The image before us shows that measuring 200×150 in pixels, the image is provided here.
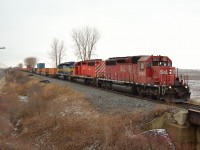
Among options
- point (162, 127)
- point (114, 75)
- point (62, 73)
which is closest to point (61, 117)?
point (162, 127)

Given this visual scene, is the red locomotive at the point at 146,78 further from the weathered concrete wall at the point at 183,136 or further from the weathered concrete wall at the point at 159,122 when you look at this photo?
the weathered concrete wall at the point at 183,136

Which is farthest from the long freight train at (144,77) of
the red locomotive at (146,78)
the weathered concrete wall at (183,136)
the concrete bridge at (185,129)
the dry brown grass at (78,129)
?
the weathered concrete wall at (183,136)

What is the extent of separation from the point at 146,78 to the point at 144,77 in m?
0.31

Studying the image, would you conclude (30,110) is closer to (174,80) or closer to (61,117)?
(61,117)

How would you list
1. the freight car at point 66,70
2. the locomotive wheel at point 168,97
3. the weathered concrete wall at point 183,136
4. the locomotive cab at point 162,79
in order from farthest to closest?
the freight car at point 66,70 → the locomotive cab at point 162,79 → the locomotive wheel at point 168,97 → the weathered concrete wall at point 183,136

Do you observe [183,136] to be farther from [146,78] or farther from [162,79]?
[146,78]

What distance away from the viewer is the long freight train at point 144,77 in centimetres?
1909

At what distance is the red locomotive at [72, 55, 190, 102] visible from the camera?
1908 centimetres

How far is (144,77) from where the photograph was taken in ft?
71.0

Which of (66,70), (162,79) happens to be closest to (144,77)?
(162,79)

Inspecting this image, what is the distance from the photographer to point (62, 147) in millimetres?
13820

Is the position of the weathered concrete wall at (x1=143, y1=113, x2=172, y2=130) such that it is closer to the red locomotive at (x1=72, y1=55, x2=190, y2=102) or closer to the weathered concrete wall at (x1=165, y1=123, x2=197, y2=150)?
the weathered concrete wall at (x1=165, y1=123, x2=197, y2=150)

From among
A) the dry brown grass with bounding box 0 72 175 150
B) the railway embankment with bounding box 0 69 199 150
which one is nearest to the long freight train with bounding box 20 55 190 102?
the railway embankment with bounding box 0 69 199 150

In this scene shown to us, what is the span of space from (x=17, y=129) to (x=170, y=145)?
11.8m
